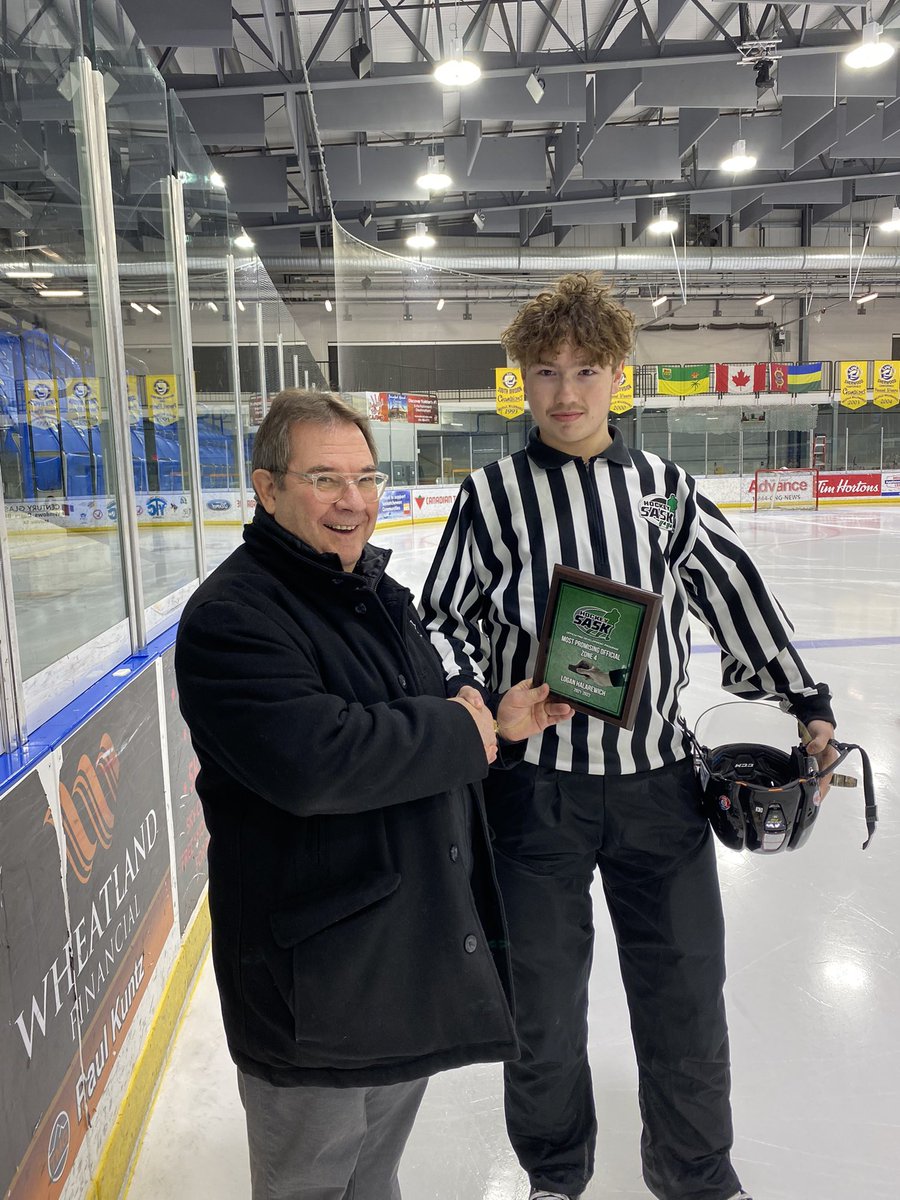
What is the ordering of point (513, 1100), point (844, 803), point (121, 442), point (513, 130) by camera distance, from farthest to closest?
point (513, 130) → point (844, 803) → point (121, 442) → point (513, 1100)

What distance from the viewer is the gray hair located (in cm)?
101

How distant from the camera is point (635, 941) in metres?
1.38

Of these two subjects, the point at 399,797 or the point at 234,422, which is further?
the point at 234,422

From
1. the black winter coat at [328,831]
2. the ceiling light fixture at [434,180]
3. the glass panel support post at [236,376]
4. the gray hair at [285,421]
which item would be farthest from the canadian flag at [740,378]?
the black winter coat at [328,831]

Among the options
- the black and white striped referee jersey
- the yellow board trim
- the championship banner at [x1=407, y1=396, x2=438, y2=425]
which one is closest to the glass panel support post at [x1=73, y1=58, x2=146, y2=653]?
the yellow board trim

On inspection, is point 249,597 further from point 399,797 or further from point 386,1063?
point 386,1063

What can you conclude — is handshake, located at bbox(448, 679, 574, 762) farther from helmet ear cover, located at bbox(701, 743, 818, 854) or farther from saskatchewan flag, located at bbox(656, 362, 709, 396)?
saskatchewan flag, located at bbox(656, 362, 709, 396)

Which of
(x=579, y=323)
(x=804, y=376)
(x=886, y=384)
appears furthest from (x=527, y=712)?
(x=886, y=384)

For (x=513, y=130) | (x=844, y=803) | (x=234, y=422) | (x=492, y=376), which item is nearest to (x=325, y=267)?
(x=492, y=376)

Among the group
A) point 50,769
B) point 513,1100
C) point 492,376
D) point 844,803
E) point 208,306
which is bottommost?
point 844,803

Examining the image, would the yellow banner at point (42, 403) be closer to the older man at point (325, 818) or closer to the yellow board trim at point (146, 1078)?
the older man at point (325, 818)

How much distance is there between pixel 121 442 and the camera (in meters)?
2.03

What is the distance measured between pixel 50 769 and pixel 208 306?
2622 mm

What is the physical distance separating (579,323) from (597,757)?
668 millimetres
